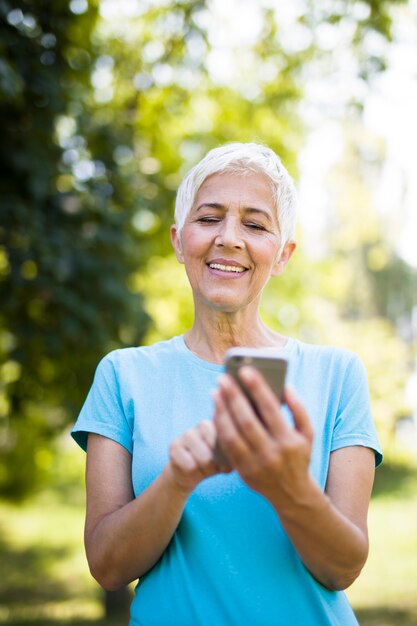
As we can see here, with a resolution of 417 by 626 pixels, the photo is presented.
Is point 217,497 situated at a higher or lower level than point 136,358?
lower

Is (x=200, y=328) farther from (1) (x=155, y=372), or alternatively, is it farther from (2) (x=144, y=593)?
(2) (x=144, y=593)

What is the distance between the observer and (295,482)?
138 cm

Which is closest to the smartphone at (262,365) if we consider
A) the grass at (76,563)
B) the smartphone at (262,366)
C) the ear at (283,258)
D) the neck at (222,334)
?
Answer: the smartphone at (262,366)

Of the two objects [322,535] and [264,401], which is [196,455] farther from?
[322,535]

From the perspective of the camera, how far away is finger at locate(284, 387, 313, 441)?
133 cm

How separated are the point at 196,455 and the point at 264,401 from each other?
0.79 ft

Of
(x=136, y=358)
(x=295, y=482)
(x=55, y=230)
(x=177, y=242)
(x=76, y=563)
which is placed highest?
(x=55, y=230)

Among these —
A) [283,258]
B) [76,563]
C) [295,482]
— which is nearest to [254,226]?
[283,258]

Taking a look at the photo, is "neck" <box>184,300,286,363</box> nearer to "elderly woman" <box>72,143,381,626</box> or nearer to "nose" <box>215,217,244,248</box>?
"elderly woman" <box>72,143,381,626</box>

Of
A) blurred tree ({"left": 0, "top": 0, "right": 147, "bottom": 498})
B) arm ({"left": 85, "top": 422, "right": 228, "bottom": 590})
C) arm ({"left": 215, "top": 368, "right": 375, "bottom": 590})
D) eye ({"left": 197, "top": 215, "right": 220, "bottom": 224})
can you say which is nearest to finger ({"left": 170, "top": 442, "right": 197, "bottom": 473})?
arm ({"left": 85, "top": 422, "right": 228, "bottom": 590})

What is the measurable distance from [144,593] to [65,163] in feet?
15.9

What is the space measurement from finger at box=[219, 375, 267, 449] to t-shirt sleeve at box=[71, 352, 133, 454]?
638 millimetres

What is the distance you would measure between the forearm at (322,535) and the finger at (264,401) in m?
0.17

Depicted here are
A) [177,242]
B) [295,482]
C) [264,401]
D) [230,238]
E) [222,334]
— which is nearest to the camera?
[264,401]
